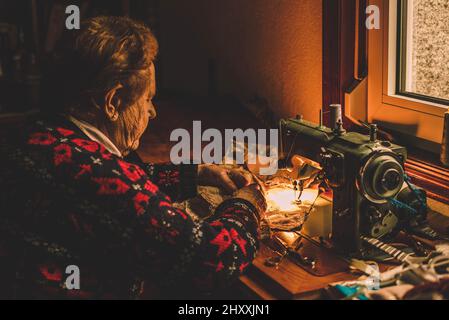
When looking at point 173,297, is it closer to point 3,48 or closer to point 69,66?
point 69,66

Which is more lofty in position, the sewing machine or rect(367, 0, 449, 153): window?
rect(367, 0, 449, 153): window

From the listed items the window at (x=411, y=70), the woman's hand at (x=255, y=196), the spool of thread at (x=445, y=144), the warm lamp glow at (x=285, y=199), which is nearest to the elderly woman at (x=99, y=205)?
the woman's hand at (x=255, y=196)

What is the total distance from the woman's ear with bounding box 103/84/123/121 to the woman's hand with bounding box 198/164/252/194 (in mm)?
464

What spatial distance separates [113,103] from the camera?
4.71 ft

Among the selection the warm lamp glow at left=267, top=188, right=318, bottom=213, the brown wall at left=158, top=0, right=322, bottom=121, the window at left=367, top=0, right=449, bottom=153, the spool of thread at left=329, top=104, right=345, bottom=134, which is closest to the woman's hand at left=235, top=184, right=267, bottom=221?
the warm lamp glow at left=267, top=188, right=318, bottom=213

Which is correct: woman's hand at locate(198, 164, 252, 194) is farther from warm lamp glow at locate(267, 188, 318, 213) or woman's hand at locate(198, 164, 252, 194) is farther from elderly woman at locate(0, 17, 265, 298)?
elderly woman at locate(0, 17, 265, 298)

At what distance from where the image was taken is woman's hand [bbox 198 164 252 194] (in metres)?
1.83

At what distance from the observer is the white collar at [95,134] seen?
142 centimetres

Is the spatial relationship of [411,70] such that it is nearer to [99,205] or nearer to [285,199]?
[285,199]

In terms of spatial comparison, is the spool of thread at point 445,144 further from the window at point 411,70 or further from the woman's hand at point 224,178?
the woman's hand at point 224,178

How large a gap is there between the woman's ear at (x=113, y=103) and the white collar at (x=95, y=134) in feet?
0.14

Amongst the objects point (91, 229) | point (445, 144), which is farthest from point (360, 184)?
point (91, 229)

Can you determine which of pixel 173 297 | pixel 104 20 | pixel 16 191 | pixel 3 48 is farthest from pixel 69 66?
pixel 3 48
